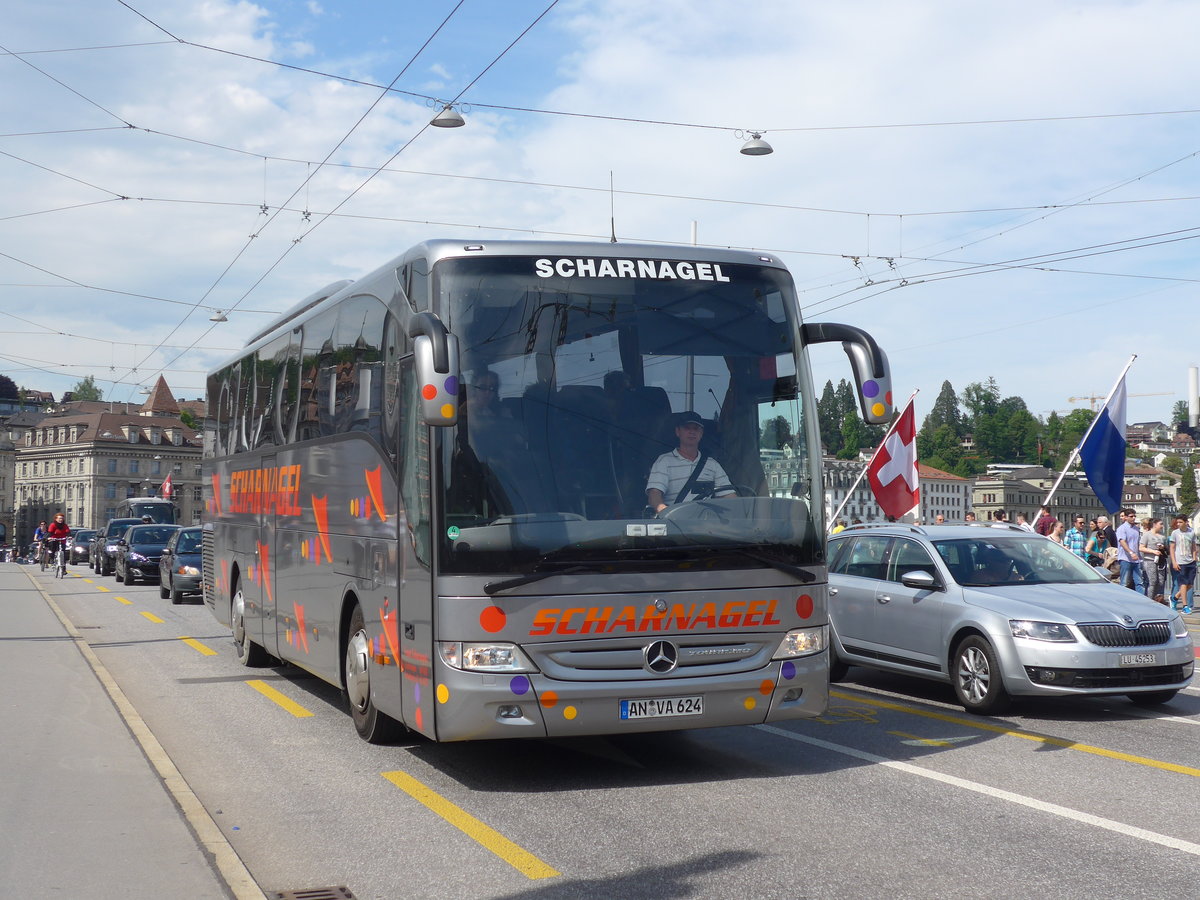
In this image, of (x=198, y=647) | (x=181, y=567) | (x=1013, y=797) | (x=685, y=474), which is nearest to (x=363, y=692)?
(x=685, y=474)

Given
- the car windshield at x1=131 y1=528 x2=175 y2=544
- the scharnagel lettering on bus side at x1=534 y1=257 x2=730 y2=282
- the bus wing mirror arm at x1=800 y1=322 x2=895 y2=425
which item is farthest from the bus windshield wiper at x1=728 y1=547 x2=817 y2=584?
the car windshield at x1=131 y1=528 x2=175 y2=544

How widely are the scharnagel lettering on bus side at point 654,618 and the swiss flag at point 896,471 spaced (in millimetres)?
14359

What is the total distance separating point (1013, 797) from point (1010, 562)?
464cm

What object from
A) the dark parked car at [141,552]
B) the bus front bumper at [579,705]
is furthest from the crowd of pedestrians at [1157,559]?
the dark parked car at [141,552]

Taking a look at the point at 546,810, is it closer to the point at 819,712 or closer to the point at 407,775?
the point at 407,775

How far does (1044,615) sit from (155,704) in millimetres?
7374

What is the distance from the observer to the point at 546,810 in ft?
24.3

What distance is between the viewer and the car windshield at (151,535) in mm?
35906

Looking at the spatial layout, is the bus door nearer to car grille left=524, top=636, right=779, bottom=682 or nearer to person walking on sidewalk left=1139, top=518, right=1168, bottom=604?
car grille left=524, top=636, right=779, bottom=682

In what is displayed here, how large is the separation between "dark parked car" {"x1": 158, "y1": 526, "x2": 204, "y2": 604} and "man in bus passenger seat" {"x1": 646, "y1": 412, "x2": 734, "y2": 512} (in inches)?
750

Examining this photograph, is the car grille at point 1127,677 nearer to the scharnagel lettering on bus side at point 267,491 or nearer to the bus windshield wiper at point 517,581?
the bus windshield wiper at point 517,581

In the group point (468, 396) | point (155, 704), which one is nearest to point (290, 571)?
point (155, 704)

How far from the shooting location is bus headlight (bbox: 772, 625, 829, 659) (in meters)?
8.22

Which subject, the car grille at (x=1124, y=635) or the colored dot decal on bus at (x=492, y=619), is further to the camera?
the car grille at (x=1124, y=635)
